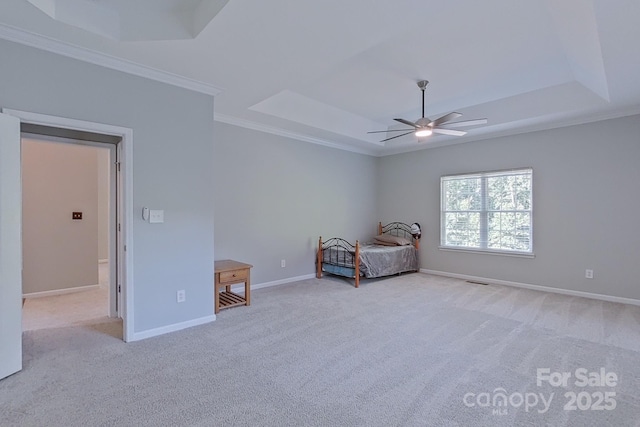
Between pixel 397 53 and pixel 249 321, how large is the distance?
133 inches

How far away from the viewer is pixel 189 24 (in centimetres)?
257

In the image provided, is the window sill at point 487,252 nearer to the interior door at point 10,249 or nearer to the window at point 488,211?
the window at point 488,211

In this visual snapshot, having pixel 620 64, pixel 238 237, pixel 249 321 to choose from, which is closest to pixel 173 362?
pixel 249 321

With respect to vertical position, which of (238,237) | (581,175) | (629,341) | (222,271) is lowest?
(629,341)

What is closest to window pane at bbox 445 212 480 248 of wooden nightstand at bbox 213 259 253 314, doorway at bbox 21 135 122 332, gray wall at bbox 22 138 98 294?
wooden nightstand at bbox 213 259 253 314

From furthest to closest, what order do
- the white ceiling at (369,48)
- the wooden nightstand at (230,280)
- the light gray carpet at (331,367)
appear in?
the wooden nightstand at (230,280), the white ceiling at (369,48), the light gray carpet at (331,367)

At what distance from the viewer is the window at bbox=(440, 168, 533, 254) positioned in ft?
17.3

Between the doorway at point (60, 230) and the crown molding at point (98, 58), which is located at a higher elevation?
the crown molding at point (98, 58)

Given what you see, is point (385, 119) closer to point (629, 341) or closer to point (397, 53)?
point (397, 53)

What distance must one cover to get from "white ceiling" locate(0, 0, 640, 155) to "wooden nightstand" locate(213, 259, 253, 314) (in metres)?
2.10

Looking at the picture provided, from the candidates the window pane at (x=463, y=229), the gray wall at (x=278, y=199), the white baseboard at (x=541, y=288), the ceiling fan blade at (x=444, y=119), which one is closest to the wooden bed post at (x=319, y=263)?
the gray wall at (x=278, y=199)

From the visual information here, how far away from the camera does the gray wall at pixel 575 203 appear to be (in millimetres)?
4352

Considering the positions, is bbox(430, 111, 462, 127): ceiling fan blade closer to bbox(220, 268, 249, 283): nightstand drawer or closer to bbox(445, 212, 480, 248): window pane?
bbox(445, 212, 480, 248): window pane

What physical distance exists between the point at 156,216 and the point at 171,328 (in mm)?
1176
